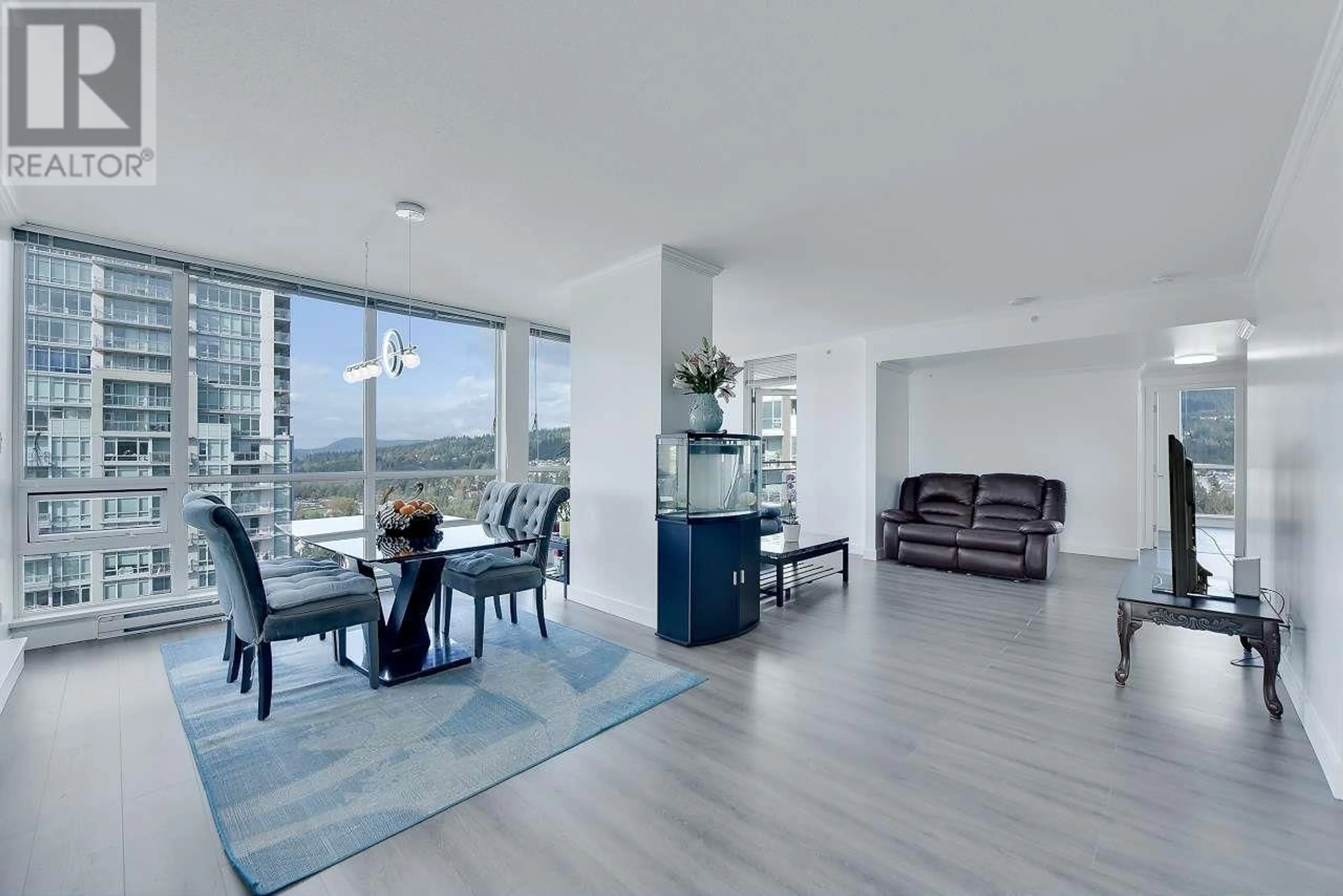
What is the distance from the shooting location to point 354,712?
2.71 metres

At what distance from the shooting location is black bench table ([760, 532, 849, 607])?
4633 millimetres

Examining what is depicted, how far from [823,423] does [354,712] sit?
19.2ft

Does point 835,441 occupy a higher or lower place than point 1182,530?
higher

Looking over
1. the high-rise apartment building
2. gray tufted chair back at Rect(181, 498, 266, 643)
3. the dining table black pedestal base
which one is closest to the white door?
the dining table black pedestal base

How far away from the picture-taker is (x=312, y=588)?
274 cm

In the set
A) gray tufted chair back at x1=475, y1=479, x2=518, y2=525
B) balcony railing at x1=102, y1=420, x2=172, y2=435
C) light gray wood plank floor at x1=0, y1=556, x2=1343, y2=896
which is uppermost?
balcony railing at x1=102, y1=420, x2=172, y2=435

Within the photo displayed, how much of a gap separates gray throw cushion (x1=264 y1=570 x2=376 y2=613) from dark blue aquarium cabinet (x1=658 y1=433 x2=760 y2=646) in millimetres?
1737

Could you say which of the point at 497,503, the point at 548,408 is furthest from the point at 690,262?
the point at 548,408

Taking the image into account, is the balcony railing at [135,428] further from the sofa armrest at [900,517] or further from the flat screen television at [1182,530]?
the sofa armrest at [900,517]

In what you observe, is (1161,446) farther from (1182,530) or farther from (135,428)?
(135,428)

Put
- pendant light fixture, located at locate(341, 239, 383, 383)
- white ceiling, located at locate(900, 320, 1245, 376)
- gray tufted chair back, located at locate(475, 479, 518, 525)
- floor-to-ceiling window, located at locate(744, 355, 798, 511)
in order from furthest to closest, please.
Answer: floor-to-ceiling window, located at locate(744, 355, 798, 511)
white ceiling, located at locate(900, 320, 1245, 376)
gray tufted chair back, located at locate(475, 479, 518, 525)
pendant light fixture, located at locate(341, 239, 383, 383)

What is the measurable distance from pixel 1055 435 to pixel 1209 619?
4.61 meters

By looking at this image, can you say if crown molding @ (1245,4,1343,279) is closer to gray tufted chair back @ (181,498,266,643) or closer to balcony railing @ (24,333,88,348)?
gray tufted chair back @ (181,498,266,643)

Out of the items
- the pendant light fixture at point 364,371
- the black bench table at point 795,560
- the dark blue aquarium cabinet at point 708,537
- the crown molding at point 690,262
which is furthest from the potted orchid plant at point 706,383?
the pendant light fixture at point 364,371
